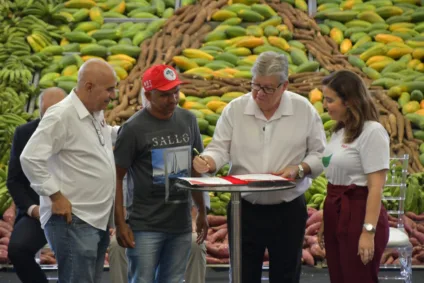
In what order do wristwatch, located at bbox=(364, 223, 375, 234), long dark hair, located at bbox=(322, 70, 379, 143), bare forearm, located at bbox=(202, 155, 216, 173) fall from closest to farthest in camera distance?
wristwatch, located at bbox=(364, 223, 375, 234), long dark hair, located at bbox=(322, 70, 379, 143), bare forearm, located at bbox=(202, 155, 216, 173)

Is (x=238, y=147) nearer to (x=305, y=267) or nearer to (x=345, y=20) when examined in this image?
(x=305, y=267)

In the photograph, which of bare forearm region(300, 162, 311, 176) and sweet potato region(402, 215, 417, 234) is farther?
sweet potato region(402, 215, 417, 234)

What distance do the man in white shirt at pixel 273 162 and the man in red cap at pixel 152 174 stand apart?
236 millimetres

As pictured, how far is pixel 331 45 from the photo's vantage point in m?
8.83

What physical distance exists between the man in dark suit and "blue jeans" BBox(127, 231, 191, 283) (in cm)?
94

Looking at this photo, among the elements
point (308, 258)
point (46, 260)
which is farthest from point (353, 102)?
point (46, 260)

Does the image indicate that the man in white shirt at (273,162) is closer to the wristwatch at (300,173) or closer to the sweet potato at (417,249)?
the wristwatch at (300,173)

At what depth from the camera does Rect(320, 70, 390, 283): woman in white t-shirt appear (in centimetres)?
398

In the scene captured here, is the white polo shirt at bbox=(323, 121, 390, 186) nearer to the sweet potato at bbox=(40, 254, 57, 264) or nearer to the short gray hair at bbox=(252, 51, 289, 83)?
the short gray hair at bbox=(252, 51, 289, 83)

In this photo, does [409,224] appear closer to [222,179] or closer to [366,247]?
[366,247]

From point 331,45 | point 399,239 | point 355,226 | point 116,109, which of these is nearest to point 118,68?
point 116,109

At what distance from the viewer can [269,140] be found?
4.38 m

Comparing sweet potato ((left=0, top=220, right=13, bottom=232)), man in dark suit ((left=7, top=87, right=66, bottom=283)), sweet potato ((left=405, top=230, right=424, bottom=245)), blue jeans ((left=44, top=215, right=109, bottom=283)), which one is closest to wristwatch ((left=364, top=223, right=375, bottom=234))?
blue jeans ((left=44, top=215, right=109, bottom=283))

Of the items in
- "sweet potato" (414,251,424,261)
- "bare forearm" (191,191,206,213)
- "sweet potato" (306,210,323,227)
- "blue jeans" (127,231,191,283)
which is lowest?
"sweet potato" (414,251,424,261)
